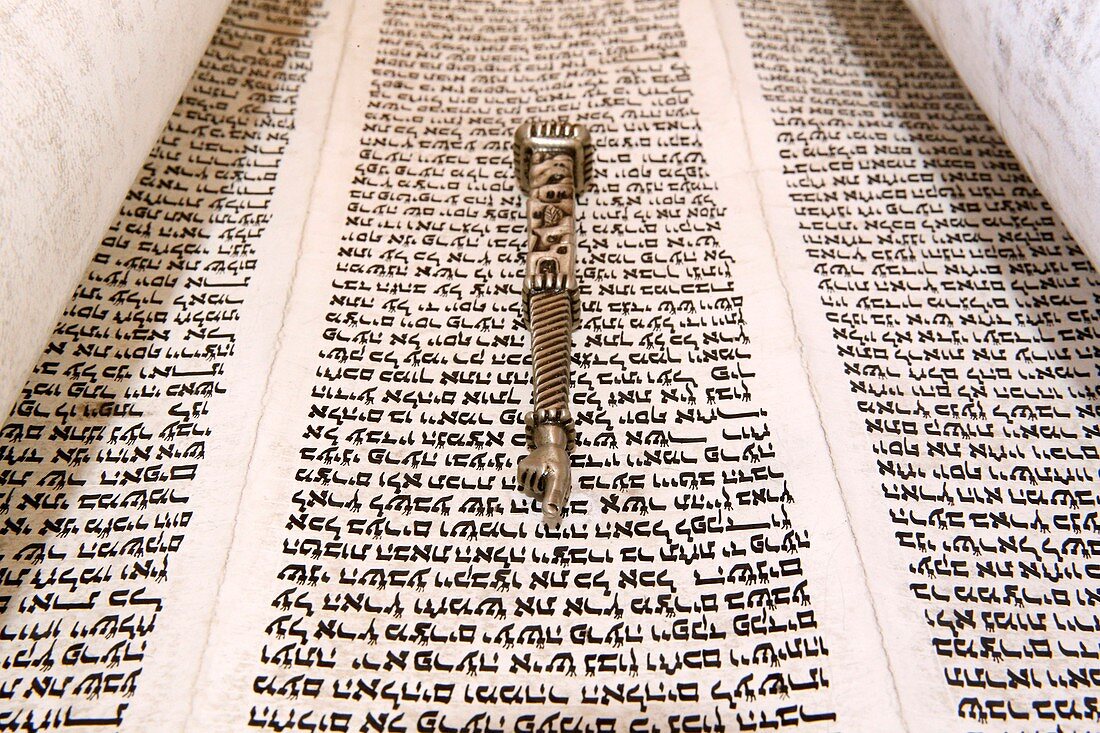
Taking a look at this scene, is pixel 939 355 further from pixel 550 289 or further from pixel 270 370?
pixel 270 370

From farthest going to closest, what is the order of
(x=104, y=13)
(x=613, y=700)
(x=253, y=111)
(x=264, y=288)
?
(x=253, y=111) < (x=264, y=288) < (x=104, y=13) < (x=613, y=700)

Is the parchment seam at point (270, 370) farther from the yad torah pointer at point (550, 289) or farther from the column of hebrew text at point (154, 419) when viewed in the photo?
the yad torah pointer at point (550, 289)

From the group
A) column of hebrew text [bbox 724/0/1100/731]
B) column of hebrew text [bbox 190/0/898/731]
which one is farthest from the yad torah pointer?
column of hebrew text [bbox 724/0/1100/731]

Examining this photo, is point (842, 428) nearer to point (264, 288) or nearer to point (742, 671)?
point (742, 671)

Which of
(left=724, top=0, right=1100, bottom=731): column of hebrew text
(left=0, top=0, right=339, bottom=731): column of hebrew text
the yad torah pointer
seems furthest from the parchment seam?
(left=724, top=0, right=1100, bottom=731): column of hebrew text

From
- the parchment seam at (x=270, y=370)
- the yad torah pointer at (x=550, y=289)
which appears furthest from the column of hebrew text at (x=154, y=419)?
the yad torah pointer at (x=550, y=289)

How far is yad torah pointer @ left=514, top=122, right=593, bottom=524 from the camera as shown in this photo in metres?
0.62

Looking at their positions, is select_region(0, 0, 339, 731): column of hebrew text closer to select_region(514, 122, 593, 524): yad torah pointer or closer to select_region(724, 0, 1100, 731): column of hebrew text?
select_region(514, 122, 593, 524): yad torah pointer

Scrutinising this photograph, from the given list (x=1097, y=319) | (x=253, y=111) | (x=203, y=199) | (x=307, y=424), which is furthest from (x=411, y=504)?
(x=1097, y=319)

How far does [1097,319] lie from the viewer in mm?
761

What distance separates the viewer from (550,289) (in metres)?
0.72

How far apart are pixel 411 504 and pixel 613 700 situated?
0.64 feet

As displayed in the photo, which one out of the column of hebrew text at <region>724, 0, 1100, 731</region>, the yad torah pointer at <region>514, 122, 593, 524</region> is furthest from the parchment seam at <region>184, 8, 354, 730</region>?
the column of hebrew text at <region>724, 0, 1100, 731</region>

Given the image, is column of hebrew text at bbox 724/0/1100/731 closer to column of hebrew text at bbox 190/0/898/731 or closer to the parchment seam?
column of hebrew text at bbox 190/0/898/731
